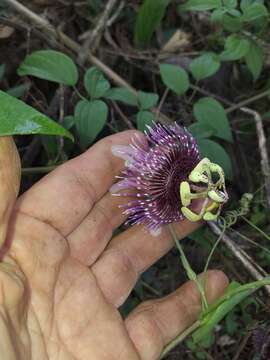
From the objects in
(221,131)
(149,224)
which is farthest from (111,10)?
(149,224)

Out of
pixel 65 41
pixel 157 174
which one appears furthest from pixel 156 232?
pixel 65 41

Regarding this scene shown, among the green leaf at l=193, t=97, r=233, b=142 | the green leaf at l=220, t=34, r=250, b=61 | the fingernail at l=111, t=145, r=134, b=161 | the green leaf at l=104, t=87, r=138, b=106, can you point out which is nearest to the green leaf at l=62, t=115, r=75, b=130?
the green leaf at l=104, t=87, r=138, b=106

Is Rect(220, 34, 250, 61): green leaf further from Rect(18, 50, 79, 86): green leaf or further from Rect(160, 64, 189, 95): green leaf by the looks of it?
Rect(18, 50, 79, 86): green leaf

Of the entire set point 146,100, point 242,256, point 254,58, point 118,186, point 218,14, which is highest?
point 218,14

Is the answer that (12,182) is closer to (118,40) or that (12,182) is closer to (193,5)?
(193,5)

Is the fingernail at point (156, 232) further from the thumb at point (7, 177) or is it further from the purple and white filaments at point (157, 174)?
the thumb at point (7, 177)

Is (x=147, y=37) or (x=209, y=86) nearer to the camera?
(x=147, y=37)

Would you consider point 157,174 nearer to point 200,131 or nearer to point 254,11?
point 200,131
